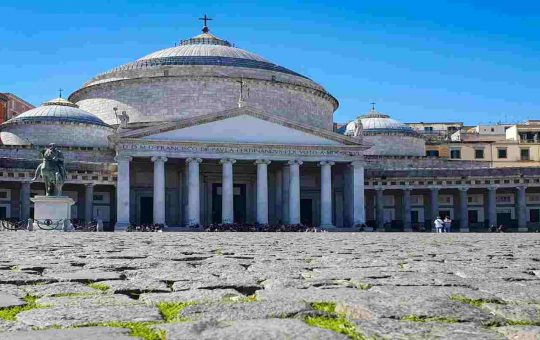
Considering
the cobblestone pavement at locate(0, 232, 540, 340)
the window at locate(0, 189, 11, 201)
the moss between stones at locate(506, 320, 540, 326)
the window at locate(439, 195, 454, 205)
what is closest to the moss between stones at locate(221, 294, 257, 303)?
the cobblestone pavement at locate(0, 232, 540, 340)

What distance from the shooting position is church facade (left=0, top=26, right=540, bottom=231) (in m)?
50.2

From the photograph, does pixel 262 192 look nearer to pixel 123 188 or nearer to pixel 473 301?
pixel 123 188

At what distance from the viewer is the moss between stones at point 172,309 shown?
15.5ft

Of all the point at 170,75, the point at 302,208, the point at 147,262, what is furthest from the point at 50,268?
the point at 170,75

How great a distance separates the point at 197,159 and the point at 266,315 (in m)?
45.6

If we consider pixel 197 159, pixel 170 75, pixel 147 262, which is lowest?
pixel 147 262

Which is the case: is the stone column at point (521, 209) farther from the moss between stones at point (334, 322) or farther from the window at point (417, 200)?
the moss between stones at point (334, 322)

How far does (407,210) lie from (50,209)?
31392 mm

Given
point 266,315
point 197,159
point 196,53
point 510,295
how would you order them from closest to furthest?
point 266,315 → point 510,295 → point 197,159 → point 196,53

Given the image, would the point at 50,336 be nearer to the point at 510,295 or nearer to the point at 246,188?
the point at 510,295

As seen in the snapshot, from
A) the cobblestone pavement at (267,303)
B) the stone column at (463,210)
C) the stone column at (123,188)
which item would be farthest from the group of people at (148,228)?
the cobblestone pavement at (267,303)

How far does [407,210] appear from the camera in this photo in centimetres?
5862

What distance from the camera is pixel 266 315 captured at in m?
4.71

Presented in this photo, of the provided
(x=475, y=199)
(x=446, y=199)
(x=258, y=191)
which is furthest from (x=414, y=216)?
(x=258, y=191)
